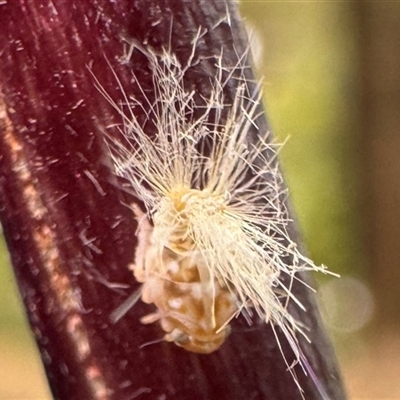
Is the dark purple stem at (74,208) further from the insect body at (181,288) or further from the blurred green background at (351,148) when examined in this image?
the blurred green background at (351,148)

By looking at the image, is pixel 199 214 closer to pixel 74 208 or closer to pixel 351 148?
pixel 74 208

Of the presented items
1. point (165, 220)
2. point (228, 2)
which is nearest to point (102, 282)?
point (165, 220)

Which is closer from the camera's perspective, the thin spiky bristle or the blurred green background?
the thin spiky bristle

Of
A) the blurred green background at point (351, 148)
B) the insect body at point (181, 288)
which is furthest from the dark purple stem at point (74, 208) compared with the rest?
the blurred green background at point (351, 148)

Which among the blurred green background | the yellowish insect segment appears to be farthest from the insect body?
the blurred green background

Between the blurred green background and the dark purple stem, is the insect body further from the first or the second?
the blurred green background

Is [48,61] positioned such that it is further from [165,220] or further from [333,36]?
[333,36]

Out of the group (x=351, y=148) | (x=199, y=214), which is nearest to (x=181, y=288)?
(x=199, y=214)
